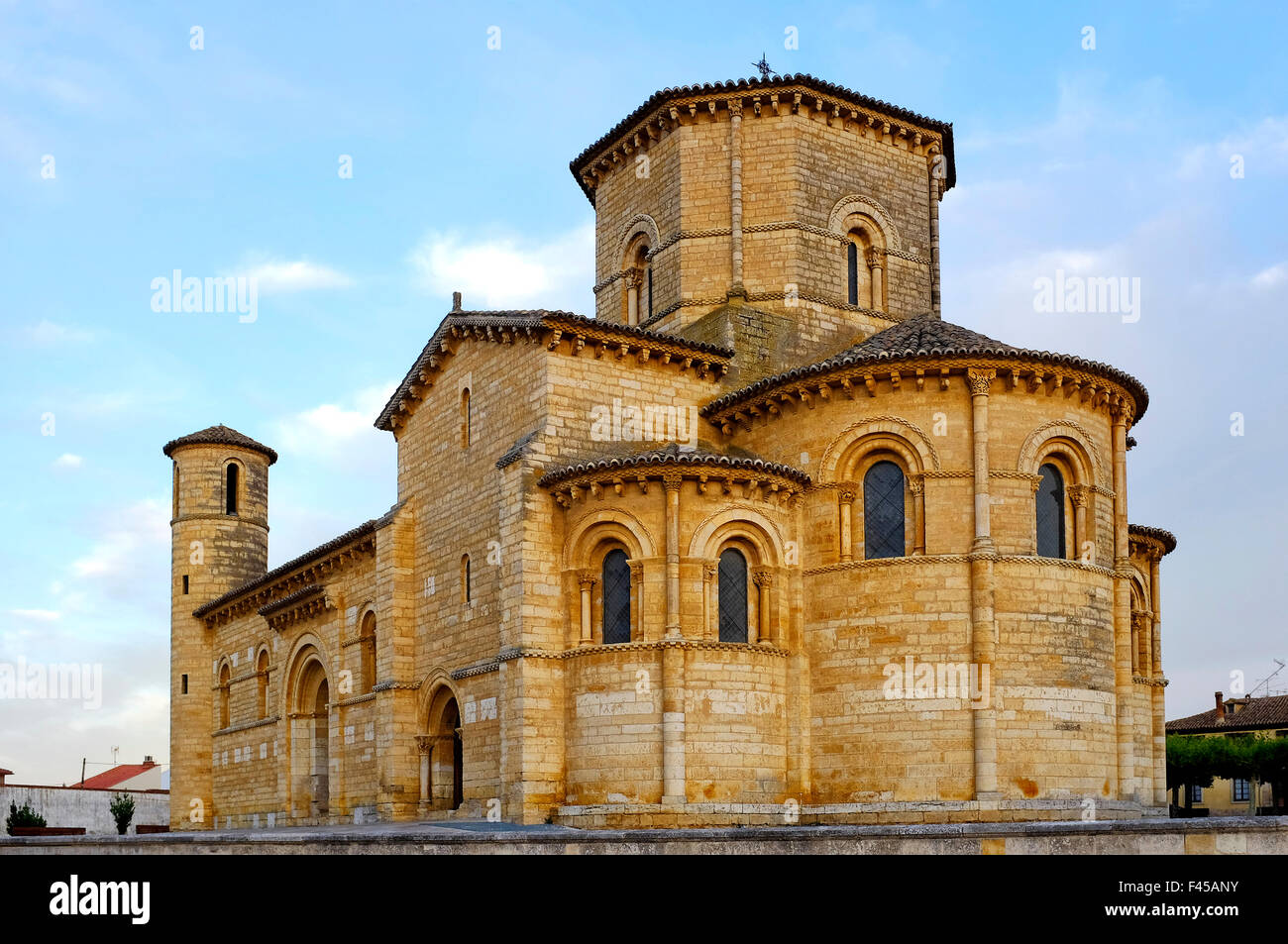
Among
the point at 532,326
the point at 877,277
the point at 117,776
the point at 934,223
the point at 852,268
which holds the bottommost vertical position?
the point at 117,776

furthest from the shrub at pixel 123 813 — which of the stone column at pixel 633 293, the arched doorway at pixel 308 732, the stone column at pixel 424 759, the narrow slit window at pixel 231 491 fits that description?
the stone column at pixel 633 293

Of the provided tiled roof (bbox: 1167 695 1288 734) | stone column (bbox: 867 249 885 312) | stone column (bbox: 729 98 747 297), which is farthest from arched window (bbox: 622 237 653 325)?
tiled roof (bbox: 1167 695 1288 734)

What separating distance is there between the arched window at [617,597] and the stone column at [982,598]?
5.54m

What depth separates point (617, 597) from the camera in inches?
905

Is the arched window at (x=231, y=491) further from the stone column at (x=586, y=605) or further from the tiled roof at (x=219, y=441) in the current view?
the stone column at (x=586, y=605)

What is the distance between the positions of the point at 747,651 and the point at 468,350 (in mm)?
8390

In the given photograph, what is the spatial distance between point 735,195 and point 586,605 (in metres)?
9.94

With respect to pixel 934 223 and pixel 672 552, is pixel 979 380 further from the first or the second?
pixel 934 223

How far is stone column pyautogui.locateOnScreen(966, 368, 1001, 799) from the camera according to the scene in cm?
2147

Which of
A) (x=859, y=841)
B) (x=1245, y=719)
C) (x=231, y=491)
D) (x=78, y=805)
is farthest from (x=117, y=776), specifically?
(x=859, y=841)

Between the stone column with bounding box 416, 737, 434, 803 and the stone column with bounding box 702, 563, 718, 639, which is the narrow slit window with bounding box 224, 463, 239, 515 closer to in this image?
the stone column with bounding box 416, 737, 434, 803

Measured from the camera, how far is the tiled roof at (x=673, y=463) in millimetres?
22266

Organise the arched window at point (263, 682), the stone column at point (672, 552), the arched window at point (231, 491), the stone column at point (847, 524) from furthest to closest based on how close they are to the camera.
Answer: the arched window at point (231, 491) → the arched window at point (263, 682) → the stone column at point (847, 524) → the stone column at point (672, 552)
